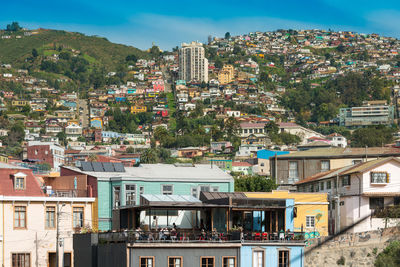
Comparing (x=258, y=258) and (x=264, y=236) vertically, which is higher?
(x=264, y=236)

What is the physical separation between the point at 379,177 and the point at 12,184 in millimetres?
20650

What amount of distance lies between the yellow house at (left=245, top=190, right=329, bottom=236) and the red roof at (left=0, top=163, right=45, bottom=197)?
1142 centimetres

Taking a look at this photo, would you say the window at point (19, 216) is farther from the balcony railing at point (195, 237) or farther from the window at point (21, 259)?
the balcony railing at point (195, 237)

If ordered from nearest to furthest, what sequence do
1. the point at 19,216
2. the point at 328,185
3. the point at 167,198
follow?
the point at 167,198 < the point at 19,216 < the point at 328,185

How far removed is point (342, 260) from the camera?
4716 cm

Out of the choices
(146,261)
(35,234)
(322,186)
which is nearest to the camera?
(146,261)

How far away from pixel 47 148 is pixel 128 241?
16187 cm

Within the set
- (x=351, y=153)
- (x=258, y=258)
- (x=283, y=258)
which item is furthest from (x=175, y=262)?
(x=351, y=153)

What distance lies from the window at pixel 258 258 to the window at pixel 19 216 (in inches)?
528

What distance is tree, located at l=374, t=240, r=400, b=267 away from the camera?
4650 cm

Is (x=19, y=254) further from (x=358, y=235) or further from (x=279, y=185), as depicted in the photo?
(x=279, y=185)

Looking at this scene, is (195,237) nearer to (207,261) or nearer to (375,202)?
(207,261)

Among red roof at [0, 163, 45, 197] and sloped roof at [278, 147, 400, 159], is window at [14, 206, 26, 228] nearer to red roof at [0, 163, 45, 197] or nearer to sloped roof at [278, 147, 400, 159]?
red roof at [0, 163, 45, 197]

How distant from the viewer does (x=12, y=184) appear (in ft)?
164
